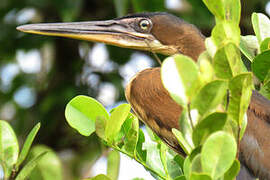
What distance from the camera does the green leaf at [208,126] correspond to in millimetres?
884

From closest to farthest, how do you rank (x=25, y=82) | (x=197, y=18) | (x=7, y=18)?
1. (x=197, y=18)
2. (x=7, y=18)
3. (x=25, y=82)

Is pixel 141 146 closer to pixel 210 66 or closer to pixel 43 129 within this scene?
pixel 210 66

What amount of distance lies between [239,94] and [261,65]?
394 millimetres

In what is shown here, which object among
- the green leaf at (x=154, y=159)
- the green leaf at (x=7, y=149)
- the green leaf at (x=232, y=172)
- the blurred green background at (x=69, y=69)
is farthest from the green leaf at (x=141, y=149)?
the blurred green background at (x=69, y=69)

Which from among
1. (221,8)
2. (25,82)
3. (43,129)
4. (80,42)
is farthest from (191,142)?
(25,82)

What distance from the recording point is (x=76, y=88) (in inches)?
135

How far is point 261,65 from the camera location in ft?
4.28

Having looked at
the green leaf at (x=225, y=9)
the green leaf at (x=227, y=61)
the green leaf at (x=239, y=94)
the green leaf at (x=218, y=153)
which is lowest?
the green leaf at (x=218, y=153)

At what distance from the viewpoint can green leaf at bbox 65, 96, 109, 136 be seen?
1.19 m

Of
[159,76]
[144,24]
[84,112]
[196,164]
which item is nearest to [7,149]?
[84,112]

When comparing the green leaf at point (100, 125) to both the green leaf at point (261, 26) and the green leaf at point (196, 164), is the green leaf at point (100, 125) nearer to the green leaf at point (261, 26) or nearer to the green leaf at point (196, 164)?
the green leaf at point (196, 164)

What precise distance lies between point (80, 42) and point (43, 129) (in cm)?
71

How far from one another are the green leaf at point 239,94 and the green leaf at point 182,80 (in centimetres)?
10

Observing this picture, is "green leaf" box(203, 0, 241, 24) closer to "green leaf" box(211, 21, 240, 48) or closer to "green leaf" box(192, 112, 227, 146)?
"green leaf" box(211, 21, 240, 48)
